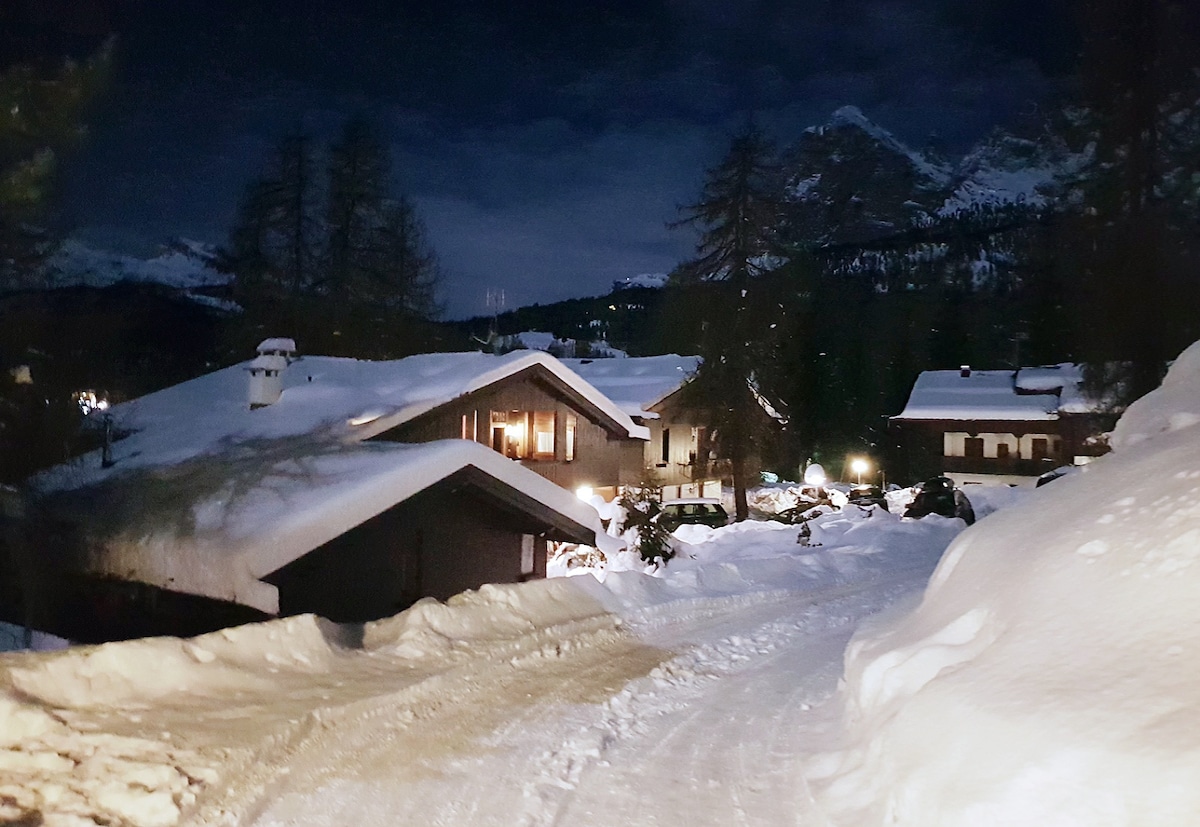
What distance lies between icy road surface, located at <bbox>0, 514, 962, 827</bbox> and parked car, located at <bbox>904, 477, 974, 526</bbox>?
58.9ft

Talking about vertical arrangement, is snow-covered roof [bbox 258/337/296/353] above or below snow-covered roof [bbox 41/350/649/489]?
above

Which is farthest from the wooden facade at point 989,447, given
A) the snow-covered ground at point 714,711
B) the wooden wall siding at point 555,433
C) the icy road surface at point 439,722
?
the icy road surface at point 439,722

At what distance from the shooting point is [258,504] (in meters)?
12.7

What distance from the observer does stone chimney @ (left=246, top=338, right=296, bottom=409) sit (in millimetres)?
19094

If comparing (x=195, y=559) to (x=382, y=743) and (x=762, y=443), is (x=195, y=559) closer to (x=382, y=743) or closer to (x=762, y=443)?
(x=382, y=743)

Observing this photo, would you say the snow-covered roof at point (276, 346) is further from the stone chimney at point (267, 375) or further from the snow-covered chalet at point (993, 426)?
the snow-covered chalet at point (993, 426)

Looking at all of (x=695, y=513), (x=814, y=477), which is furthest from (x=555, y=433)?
(x=814, y=477)

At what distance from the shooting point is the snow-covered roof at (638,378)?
3272cm

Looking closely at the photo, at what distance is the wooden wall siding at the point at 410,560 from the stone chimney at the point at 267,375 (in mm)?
7105

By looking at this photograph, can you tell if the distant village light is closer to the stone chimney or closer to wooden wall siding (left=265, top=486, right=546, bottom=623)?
the stone chimney

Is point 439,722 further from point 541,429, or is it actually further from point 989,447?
point 989,447

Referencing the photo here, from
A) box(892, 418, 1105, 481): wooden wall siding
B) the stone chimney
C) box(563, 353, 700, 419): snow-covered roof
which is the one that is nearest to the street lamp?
box(892, 418, 1105, 481): wooden wall siding

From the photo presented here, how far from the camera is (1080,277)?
828 inches

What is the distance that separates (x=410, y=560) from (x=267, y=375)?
7542 millimetres
